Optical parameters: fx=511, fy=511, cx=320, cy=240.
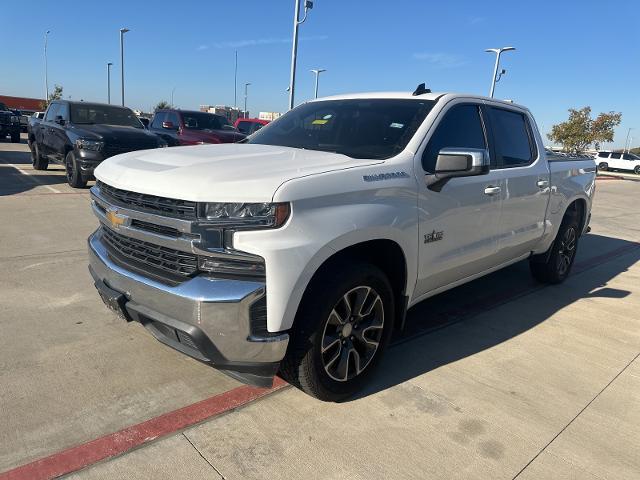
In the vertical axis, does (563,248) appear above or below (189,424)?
above

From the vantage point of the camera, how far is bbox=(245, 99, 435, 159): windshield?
3.45 meters

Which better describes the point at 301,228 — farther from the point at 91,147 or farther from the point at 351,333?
the point at 91,147

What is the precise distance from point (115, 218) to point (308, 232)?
118 cm

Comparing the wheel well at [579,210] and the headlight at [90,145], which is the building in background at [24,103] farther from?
the wheel well at [579,210]

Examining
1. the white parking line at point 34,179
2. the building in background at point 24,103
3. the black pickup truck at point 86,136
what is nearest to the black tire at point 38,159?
the white parking line at point 34,179

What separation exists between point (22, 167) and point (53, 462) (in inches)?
532

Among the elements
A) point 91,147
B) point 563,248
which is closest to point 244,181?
point 563,248

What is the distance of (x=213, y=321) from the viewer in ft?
8.03

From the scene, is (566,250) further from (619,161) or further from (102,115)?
(619,161)

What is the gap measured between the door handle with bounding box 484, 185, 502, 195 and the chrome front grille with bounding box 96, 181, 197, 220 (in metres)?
2.36

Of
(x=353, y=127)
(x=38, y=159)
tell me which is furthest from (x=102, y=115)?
(x=353, y=127)

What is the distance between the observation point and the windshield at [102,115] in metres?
10.8

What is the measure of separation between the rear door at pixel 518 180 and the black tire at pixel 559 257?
664mm

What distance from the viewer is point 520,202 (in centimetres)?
448
